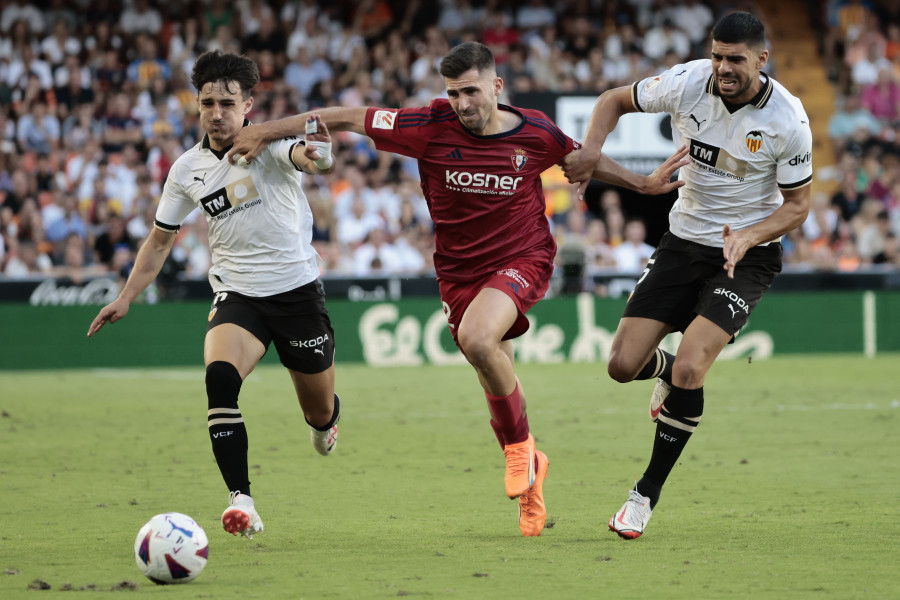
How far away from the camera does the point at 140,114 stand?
2059 cm

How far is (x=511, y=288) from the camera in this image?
6738 millimetres

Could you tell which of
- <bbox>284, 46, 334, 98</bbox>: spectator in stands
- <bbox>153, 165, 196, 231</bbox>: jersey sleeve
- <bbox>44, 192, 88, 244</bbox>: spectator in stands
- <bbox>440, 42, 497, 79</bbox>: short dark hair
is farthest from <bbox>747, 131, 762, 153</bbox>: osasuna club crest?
<bbox>284, 46, 334, 98</bbox>: spectator in stands

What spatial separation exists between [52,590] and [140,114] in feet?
53.8

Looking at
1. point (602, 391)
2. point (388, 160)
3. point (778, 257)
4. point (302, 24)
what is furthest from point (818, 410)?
point (302, 24)

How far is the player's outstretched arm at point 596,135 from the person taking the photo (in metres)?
6.92

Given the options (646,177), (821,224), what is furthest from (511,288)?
(821,224)

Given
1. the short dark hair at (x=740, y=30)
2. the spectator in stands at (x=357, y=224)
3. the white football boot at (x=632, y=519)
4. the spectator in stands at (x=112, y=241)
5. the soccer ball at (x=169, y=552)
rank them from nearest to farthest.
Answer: the soccer ball at (x=169, y=552) → the white football boot at (x=632, y=519) → the short dark hair at (x=740, y=30) → the spectator in stands at (x=112, y=241) → the spectator in stands at (x=357, y=224)

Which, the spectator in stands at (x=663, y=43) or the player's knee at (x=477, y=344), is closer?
the player's knee at (x=477, y=344)

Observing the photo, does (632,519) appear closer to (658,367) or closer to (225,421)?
(658,367)

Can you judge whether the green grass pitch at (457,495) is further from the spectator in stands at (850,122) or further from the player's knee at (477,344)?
the spectator in stands at (850,122)

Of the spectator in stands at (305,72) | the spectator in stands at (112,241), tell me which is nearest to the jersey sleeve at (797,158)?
the spectator in stands at (112,241)

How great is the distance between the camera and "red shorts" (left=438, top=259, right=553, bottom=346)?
6.76m

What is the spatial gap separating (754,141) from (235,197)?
2893mm

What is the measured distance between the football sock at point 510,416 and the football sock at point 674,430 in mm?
692
